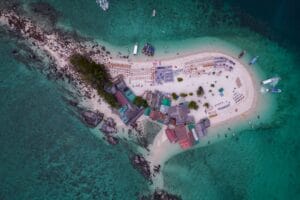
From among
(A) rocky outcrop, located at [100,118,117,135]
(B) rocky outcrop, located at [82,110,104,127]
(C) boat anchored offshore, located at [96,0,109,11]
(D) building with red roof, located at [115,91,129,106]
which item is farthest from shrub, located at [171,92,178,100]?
(C) boat anchored offshore, located at [96,0,109,11]

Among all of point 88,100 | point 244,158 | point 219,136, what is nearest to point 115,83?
point 88,100

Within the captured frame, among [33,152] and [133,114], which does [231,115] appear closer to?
[133,114]

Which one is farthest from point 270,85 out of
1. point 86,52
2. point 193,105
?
point 86,52

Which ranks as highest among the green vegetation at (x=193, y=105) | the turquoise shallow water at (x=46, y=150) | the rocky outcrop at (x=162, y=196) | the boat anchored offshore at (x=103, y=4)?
the boat anchored offshore at (x=103, y=4)

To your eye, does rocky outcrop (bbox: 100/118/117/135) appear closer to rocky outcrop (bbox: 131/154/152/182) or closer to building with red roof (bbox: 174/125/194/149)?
rocky outcrop (bbox: 131/154/152/182)

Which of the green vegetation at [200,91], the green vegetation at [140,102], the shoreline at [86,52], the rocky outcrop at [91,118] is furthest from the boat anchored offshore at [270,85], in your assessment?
the rocky outcrop at [91,118]

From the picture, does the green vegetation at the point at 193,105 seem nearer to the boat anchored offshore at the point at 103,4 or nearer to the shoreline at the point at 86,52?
the shoreline at the point at 86,52

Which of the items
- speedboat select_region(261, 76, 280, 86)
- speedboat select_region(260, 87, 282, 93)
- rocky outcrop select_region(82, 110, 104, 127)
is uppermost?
speedboat select_region(261, 76, 280, 86)
